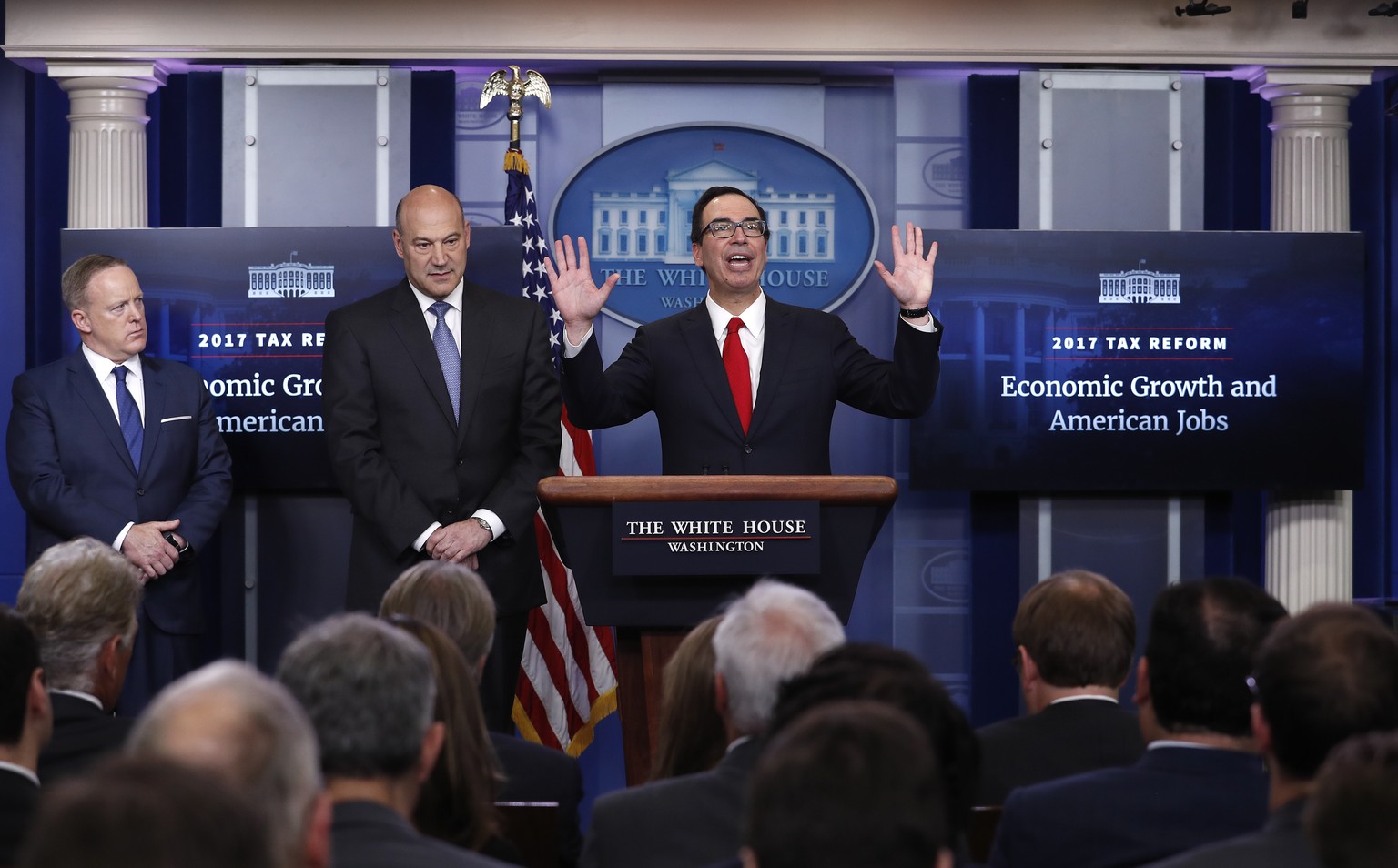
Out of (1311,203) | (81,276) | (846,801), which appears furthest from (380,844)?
(1311,203)

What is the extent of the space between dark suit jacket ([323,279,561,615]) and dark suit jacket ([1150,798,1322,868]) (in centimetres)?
261

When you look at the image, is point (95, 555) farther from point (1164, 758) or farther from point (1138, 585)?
point (1138, 585)

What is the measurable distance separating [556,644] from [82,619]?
8.02 ft

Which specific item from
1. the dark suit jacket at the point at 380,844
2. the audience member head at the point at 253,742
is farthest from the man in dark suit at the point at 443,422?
the audience member head at the point at 253,742

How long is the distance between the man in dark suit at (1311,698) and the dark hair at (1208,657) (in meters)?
0.40

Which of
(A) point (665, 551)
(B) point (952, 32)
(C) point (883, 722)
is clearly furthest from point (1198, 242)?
(C) point (883, 722)

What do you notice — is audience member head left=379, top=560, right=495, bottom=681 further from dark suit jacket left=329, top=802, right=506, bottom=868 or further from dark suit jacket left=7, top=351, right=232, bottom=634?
dark suit jacket left=7, top=351, right=232, bottom=634

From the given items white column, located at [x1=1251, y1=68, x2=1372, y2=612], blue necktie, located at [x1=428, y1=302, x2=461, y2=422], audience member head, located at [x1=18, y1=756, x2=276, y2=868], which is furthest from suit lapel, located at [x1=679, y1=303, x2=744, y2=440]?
audience member head, located at [x1=18, y1=756, x2=276, y2=868]

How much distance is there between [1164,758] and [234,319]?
152 inches

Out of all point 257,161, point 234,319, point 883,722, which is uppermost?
point 257,161

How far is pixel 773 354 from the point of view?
409cm

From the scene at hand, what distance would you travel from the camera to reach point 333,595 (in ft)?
18.0

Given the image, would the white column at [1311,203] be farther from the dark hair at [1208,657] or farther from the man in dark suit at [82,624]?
the man in dark suit at [82,624]

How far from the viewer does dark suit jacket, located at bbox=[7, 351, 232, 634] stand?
14.7 ft
